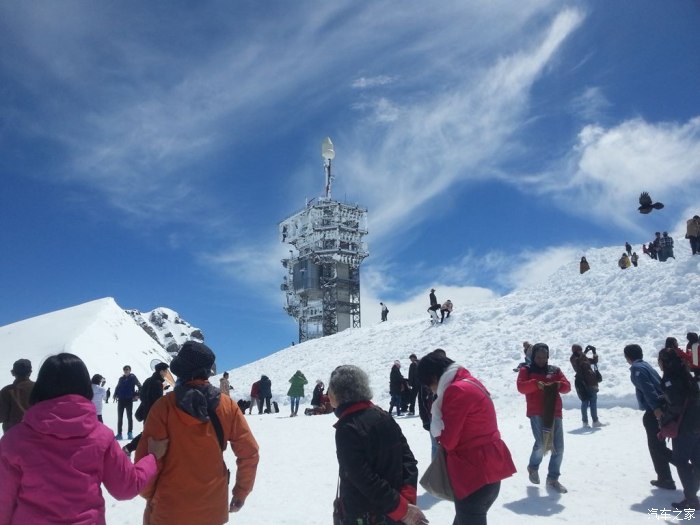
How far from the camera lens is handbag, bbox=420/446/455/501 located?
4.04m

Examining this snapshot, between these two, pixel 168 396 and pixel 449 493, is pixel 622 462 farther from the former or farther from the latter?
pixel 168 396

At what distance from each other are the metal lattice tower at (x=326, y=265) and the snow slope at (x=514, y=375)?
31.0 metres

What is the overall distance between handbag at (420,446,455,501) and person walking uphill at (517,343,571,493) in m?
3.09

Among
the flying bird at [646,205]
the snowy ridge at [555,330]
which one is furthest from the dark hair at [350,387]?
the snowy ridge at [555,330]

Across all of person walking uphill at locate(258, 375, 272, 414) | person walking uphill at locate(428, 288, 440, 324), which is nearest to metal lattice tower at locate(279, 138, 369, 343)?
person walking uphill at locate(428, 288, 440, 324)

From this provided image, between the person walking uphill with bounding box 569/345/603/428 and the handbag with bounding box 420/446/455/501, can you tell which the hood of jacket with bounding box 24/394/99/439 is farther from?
the person walking uphill with bounding box 569/345/603/428

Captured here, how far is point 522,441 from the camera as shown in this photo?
10.4 m

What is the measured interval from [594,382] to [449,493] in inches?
323

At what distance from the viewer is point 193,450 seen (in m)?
3.49

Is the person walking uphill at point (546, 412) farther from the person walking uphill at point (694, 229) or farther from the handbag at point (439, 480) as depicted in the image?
the person walking uphill at point (694, 229)

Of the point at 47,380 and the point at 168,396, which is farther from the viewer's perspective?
the point at 168,396

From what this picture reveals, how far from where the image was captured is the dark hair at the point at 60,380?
9.25 feet

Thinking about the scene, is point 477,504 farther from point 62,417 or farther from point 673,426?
point 673,426

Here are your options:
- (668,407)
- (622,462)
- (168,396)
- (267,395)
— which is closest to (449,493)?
(168,396)
